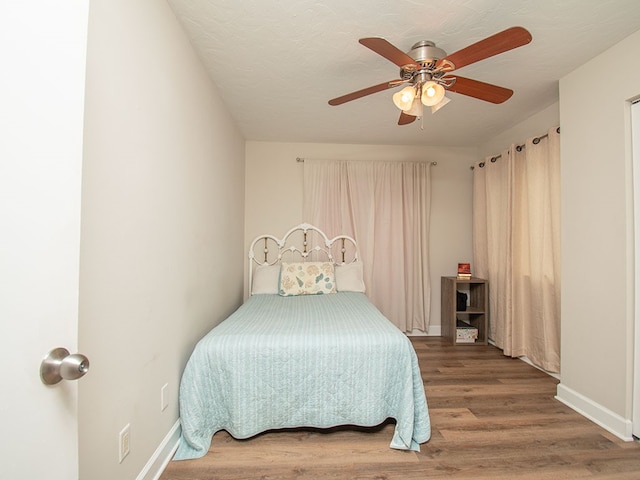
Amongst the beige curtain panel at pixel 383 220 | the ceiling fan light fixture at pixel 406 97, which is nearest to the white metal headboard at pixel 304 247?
the beige curtain panel at pixel 383 220

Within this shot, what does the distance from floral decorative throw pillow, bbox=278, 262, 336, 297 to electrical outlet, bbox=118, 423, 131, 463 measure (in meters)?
1.85

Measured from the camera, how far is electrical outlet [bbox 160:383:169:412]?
1.43m

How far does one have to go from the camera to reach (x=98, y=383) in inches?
39.2

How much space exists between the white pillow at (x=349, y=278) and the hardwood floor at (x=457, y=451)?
1.28m

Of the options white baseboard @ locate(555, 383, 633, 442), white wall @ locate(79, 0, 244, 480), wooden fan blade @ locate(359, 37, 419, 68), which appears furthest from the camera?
white baseboard @ locate(555, 383, 633, 442)

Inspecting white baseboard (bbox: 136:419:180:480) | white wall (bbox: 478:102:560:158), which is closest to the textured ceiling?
white wall (bbox: 478:102:560:158)

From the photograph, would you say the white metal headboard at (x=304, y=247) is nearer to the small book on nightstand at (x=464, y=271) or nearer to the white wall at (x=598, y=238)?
the small book on nightstand at (x=464, y=271)

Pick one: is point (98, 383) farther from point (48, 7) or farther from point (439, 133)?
point (439, 133)

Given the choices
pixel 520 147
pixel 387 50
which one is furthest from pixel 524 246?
pixel 387 50

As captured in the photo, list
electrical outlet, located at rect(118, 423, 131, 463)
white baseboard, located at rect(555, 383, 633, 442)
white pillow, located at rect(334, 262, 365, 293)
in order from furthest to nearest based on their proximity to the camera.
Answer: white pillow, located at rect(334, 262, 365, 293)
white baseboard, located at rect(555, 383, 633, 442)
electrical outlet, located at rect(118, 423, 131, 463)

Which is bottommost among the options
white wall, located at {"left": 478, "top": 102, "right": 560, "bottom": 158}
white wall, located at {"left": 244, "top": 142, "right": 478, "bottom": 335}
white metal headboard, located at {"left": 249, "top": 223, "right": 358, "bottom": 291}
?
white metal headboard, located at {"left": 249, "top": 223, "right": 358, "bottom": 291}

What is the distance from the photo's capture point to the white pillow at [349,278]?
10.3 feet

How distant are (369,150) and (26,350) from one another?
3.64 metres

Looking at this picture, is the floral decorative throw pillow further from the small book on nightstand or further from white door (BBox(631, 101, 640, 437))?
white door (BBox(631, 101, 640, 437))
